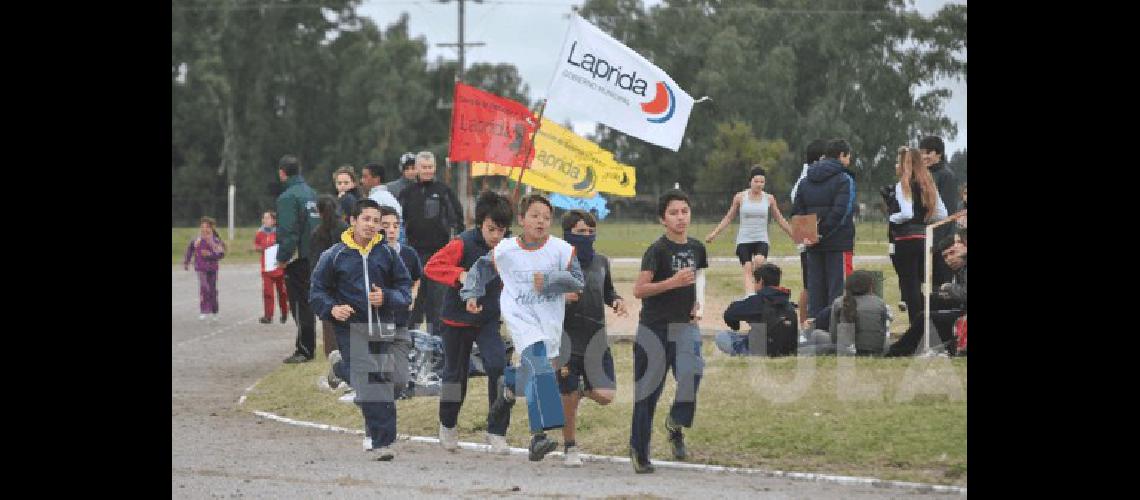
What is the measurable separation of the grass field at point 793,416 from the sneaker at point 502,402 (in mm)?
339

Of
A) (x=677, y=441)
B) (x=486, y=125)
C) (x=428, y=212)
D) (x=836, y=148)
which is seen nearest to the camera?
(x=677, y=441)

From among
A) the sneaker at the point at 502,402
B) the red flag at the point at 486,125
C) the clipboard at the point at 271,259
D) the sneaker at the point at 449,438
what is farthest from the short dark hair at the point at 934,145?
the clipboard at the point at 271,259

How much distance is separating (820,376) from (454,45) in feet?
142

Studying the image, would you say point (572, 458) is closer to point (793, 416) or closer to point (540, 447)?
point (540, 447)

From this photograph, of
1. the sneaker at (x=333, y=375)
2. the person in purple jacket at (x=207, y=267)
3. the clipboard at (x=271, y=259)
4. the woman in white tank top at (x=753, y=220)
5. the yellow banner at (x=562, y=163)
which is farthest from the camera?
the person in purple jacket at (x=207, y=267)

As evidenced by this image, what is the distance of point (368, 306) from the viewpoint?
10.5 metres

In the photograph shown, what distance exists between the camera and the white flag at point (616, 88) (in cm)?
1290

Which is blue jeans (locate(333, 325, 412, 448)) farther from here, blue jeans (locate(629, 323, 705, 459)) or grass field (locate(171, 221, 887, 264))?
grass field (locate(171, 221, 887, 264))

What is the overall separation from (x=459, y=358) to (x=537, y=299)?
0.93 m

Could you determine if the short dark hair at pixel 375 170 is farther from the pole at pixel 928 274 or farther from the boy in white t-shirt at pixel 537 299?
the pole at pixel 928 274

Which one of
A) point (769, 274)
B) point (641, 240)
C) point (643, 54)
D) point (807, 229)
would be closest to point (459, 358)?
point (769, 274)

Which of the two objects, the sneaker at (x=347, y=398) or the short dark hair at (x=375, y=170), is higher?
the short dark hair at (x=375, y=170)
